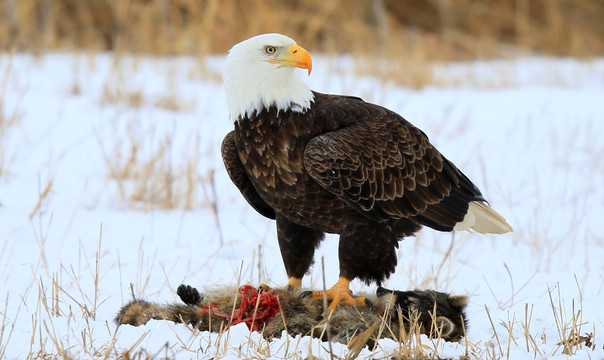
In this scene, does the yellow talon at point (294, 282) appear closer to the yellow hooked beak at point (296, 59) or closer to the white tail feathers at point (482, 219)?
the white tail feathers at point (482, 219)

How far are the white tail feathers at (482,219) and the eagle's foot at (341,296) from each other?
867mm

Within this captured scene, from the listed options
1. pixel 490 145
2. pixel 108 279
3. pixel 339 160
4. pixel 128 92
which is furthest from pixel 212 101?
pixel 339 160

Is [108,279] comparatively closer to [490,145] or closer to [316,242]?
[316,242]

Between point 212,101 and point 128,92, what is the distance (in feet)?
4.17

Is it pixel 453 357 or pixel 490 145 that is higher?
pixel 490 145

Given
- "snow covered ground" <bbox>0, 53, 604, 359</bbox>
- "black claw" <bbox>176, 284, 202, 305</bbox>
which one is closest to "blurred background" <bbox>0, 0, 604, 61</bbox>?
"snow covered ground" <bbox>0, 53, 604, 359</bbox>

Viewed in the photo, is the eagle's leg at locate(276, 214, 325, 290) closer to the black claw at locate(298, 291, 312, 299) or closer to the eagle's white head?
the black claw at locate(298, 291, 312, 299)

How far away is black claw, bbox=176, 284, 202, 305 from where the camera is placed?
12.5 ft

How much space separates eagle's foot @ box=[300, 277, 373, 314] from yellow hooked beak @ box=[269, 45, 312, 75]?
3.60 ft

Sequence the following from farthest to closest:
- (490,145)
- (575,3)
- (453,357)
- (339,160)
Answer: (575,3)
(490,145)
(339,160)
(453,357)

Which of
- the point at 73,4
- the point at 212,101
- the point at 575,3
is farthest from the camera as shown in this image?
the point at 575,3

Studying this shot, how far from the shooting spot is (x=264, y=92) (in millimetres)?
4176

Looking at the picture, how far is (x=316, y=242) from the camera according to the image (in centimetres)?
462

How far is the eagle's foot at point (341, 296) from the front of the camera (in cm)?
401
